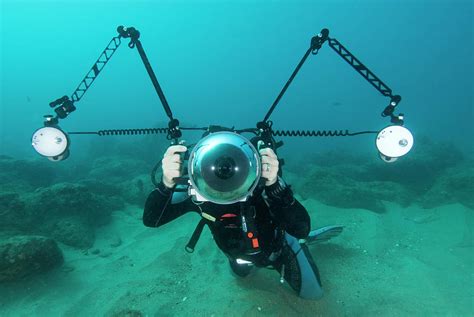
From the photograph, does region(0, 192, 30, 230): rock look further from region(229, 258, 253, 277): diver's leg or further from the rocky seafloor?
region(229, 258, 253, 277): diver's leg

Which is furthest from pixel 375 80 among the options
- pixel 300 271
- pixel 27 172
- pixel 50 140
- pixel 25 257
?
pixel 27 172

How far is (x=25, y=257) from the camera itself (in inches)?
191

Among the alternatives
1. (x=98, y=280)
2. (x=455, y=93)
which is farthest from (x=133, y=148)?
(x=455, y=93)

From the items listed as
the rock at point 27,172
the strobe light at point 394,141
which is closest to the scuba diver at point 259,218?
the strobe light at point 394,141

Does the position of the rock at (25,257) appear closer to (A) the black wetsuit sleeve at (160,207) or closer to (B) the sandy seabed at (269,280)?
(B) the sandy seabed at (269,280)

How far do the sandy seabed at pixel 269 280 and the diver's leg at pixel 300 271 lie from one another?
14 centimetres

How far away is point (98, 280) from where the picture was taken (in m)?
5.23

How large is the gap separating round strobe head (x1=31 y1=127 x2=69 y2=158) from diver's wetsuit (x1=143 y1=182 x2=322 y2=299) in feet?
3.63

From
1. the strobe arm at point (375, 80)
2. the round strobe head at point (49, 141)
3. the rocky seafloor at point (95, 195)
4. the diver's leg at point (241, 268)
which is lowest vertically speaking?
the diver's leg at point (241, 268)

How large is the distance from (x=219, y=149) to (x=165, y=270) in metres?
3.83

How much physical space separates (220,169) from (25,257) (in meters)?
4.62

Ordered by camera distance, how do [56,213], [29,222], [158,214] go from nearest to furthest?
[158,214], [29,222], [56,213]

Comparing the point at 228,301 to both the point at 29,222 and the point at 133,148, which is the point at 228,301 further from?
the point at 133,148

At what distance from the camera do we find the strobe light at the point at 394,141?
9.36 ft
